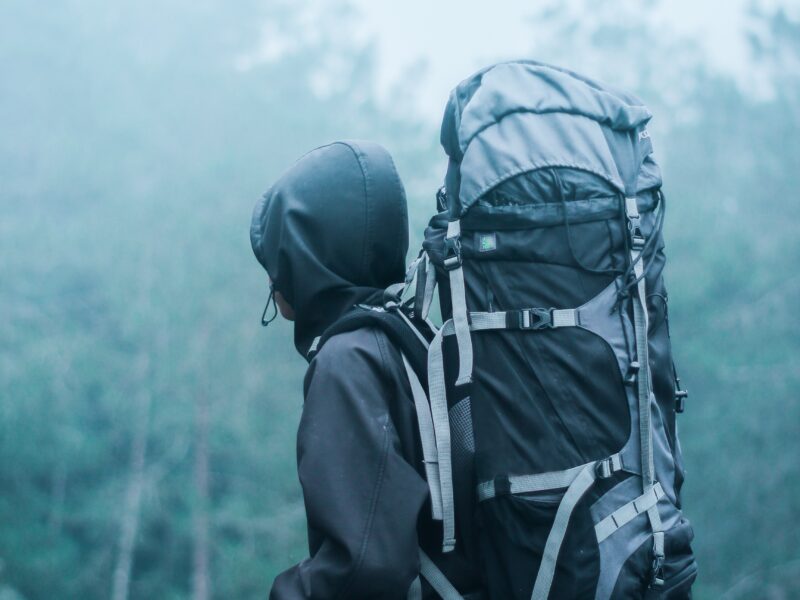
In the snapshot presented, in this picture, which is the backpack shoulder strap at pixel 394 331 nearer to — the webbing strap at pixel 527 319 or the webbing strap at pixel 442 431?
the webbing strap at pixel 442 431

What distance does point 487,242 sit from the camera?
1.33 m

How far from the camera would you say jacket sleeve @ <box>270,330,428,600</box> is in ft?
4.19

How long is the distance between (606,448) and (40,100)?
9.65m

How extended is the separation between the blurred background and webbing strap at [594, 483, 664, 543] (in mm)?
6678

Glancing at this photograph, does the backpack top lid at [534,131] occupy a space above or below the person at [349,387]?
above

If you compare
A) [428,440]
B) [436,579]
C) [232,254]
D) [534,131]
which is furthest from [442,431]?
[232,254]

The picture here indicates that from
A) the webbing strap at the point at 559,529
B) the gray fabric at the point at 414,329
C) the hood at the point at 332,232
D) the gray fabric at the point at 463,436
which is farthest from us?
the hood at the point at 332,232

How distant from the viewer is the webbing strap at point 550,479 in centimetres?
129

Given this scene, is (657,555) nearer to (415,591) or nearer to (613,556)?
(613,556)

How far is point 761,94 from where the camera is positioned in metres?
9.74

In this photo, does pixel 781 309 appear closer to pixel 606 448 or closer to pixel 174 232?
pixel 174 232

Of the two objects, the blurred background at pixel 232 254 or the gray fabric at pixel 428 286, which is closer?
the gray fabric at pixel 428 286

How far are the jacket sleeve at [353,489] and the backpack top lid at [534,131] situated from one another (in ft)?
1.11

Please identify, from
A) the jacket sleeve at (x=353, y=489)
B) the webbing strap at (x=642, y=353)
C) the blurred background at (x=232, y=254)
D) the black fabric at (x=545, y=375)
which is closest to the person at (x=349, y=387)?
the jacket sleeve at (x=353, y=489)
